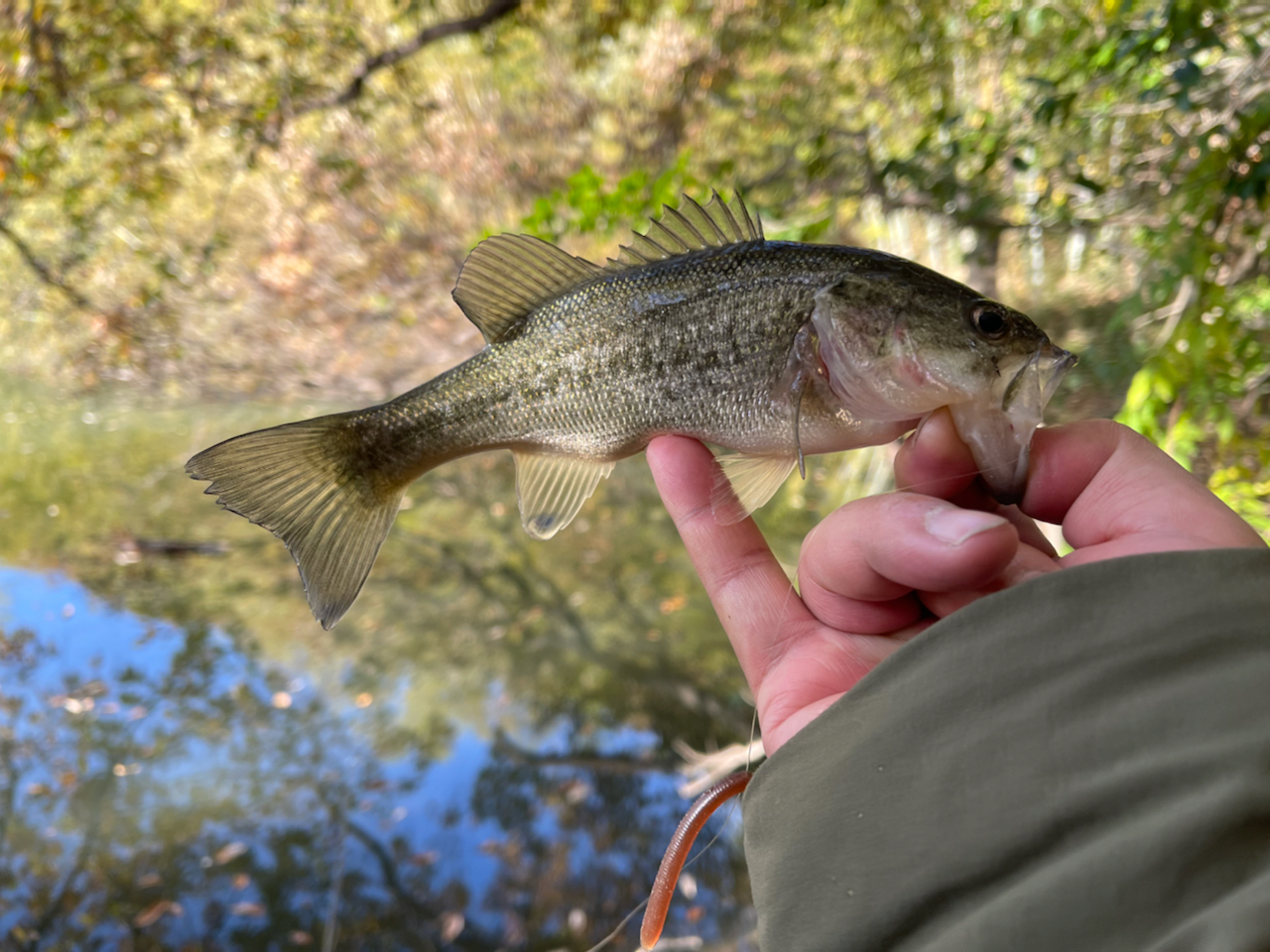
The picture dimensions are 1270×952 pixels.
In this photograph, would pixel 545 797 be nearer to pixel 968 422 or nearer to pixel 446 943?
pixel 446 943

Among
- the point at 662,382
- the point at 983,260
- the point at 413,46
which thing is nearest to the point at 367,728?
the point at 662,382

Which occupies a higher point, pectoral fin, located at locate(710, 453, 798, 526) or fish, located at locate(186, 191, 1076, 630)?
fish, located at locate(186, 191, 1076, 630)

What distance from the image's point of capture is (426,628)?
5613 millimetres

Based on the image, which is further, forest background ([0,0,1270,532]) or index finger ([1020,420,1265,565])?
forest background ([0,0,1270,532])

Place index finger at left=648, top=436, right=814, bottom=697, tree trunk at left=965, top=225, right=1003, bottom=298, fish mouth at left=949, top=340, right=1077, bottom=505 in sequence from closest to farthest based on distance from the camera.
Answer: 1. fish mouth at left=949, top=340, right=1077, bottom=505
2. index finger at left=648, top=436, right=814, bottom=697
3. tree trunk at left=965, top=225, right=1003, bottom=298

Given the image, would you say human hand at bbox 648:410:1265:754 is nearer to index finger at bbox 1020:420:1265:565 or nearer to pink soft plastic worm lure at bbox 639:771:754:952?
index finger at bbox 1020:420:1265:565

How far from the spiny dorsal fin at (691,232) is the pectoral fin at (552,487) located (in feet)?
1.43

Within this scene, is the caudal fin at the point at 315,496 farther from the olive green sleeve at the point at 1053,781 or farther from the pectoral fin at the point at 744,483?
the olive green sleeve at the point at 1053,781

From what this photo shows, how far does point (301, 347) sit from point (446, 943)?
29.7ft

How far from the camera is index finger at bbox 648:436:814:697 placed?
1359 millimetres

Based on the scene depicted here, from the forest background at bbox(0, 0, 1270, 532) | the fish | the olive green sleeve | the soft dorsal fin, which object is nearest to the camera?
the olive green sleeve

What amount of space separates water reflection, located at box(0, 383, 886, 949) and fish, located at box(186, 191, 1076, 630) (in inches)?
109

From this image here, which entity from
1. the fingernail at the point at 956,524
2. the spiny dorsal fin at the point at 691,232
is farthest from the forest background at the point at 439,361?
the fingernail at the point at 956,524

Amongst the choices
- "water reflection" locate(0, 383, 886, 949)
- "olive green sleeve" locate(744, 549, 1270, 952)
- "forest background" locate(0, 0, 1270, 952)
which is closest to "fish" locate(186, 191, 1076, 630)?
"olive green sleeve" locate(744, 549, 1270, 952)
